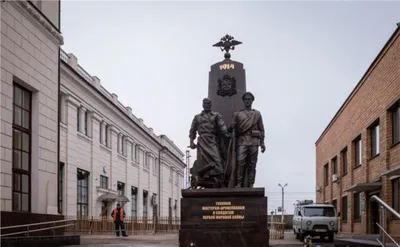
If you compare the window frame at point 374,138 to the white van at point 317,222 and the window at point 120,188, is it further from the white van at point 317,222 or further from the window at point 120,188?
the window at point 120,188

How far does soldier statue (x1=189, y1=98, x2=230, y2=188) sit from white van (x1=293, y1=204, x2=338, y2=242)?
14.1 metres

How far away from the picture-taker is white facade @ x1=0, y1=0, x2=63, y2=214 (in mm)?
17922

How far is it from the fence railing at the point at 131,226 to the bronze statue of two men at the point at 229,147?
16.3 m

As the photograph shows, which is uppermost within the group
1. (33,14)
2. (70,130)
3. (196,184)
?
(33,14)

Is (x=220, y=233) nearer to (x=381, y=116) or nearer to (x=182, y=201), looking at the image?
(x=182, y=201)

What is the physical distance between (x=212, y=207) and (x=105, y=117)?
2804 cm

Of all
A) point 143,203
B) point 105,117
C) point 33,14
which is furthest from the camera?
point 143,203

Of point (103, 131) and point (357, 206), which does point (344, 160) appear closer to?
point (357, 206)

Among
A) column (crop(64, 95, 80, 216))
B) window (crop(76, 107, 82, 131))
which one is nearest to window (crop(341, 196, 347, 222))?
column (crop(64, 95, 80, 216))

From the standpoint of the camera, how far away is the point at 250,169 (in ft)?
49.7

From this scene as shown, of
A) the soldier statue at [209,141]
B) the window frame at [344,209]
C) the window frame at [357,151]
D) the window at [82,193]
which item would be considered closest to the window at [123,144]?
the window at [82,193]

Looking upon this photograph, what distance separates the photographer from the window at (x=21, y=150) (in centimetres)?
1889

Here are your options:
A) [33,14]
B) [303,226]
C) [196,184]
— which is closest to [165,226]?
[303,226]

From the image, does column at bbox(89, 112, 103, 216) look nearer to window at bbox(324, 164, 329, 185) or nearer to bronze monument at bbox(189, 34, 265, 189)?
window at bbox(324, 164, 329, 185)
